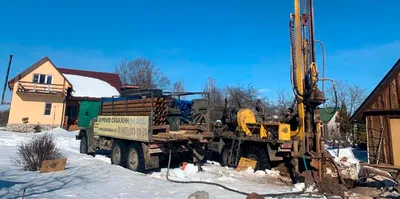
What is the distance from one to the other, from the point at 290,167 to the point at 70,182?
712cm

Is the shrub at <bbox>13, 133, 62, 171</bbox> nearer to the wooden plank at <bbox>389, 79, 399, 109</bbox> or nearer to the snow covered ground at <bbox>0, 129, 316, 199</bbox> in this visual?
the snow covered ground at <bbox>0, 129, 316, 199</bbox>

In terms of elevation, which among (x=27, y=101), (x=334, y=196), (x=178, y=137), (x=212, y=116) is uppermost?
(x=27, y=101)

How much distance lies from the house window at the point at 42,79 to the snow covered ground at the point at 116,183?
2205 cm

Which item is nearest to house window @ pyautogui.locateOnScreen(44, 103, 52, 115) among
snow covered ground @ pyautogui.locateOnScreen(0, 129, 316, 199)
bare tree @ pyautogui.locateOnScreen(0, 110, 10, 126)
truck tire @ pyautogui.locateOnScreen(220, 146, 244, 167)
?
bare tree @ pyautogui.locateOnScreen(0, 110, 10, 126)

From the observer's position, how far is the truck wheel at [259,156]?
34.6 feet

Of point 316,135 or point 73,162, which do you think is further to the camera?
point 73,162

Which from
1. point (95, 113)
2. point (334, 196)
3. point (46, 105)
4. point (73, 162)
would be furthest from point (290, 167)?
point (46, 105)

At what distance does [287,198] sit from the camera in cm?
698

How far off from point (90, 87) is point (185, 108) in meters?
24.1

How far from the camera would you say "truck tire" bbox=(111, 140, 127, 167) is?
Answer: 433 inches

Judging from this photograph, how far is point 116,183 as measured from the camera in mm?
7879

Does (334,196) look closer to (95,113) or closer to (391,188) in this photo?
(391,188)

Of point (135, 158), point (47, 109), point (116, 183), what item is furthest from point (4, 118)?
point (116, 183)

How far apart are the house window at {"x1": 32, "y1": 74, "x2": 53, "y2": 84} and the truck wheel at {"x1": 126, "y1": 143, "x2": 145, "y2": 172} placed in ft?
80.8
